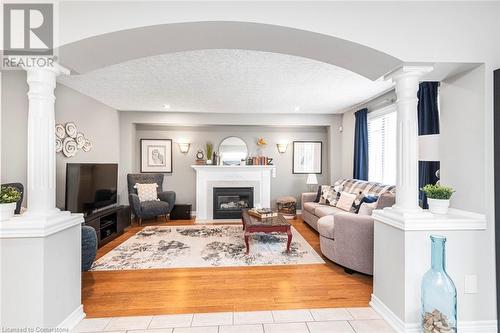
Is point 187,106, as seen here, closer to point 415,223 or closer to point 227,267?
point 227,267

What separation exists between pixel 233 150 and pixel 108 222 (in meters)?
3.12

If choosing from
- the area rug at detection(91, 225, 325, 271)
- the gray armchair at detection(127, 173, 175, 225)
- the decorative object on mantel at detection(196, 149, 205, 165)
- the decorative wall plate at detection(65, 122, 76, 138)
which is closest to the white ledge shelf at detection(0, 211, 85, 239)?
the area rug at detection(91, 225, 325, 271)

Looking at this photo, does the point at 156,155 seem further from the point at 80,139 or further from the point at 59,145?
the point at 59,145

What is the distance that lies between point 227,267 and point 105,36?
2.71 metres

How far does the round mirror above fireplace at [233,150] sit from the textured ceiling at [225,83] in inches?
41.2

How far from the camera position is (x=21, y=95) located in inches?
119

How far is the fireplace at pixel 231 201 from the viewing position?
18.6 feet

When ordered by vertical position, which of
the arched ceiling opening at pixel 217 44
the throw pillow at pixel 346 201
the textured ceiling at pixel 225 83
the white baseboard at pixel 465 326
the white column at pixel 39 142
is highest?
the textured ceiling at pixel 225 83

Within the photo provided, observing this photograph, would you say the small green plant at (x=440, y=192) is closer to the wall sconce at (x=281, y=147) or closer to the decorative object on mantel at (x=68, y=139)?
the wall sconce at (x=281, y=147)

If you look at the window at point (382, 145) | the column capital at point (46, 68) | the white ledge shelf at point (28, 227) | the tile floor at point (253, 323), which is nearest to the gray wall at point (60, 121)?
the column capital at point (46, 68)

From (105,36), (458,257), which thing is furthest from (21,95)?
(458,257)

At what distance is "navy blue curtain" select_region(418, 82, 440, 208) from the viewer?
300cm

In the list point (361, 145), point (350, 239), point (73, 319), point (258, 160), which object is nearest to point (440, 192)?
point (350, 239)

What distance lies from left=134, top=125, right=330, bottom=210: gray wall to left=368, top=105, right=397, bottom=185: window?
4.83ft
